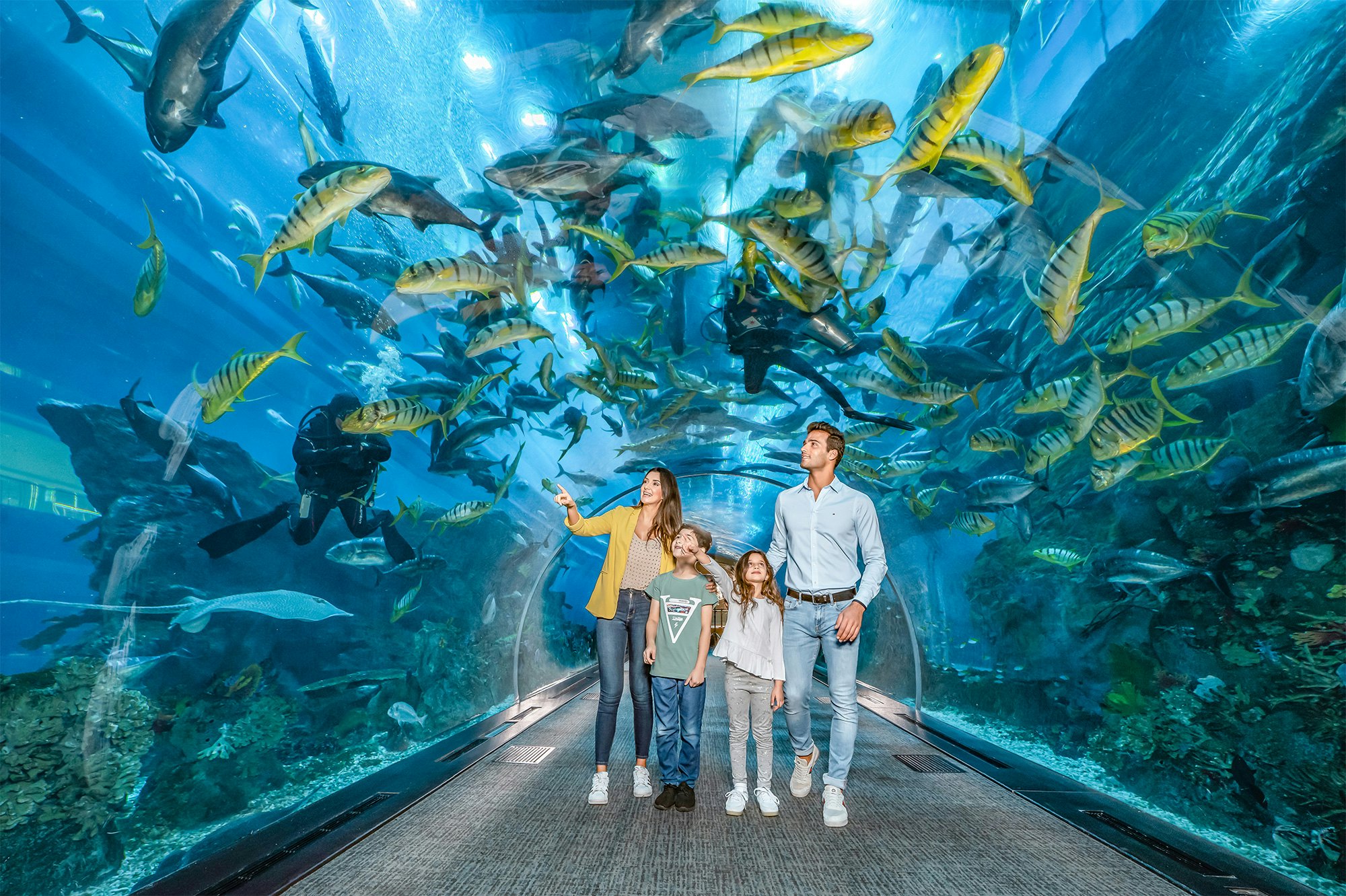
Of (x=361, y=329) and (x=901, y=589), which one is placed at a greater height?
(x=361, y=329)

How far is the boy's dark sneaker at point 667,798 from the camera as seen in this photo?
3.65 metres

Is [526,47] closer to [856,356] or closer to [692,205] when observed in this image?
[692,205]

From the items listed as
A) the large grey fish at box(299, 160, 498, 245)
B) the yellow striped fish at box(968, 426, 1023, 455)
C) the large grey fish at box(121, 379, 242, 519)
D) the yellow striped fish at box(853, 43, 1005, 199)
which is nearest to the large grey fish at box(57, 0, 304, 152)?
the large grey fish at box(299, 160, 498, 245)

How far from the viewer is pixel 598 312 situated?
7293mm

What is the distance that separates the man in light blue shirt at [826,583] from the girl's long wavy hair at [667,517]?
23.1 inches

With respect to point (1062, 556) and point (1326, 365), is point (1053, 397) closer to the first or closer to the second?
point (1326, 365)

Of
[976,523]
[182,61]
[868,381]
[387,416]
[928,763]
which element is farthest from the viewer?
[976,523]

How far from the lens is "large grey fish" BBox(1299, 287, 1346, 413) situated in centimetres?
357

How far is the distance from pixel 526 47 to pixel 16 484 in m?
3.65

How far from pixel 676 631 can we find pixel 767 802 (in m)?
1.03

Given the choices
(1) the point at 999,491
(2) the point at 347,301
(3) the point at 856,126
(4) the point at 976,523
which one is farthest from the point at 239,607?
(4) the point at 976,523

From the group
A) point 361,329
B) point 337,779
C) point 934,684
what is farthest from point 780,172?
point 934,684

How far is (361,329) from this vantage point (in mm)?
6062

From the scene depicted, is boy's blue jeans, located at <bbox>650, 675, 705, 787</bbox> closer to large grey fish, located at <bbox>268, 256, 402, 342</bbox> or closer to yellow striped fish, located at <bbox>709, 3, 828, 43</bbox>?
yellow striped fish, located at <bbox>709, 3, 828, 43</bbox>
